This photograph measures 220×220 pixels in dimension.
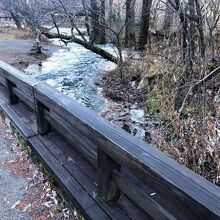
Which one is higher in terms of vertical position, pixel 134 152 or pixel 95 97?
pixel 134 152

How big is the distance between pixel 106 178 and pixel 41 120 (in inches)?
48.9

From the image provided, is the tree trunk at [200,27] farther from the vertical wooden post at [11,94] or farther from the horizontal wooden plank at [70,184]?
the horizontal wooden plank at [70,184]

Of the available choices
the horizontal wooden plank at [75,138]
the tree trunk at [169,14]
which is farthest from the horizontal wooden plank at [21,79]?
the tree trunk at [169,14]

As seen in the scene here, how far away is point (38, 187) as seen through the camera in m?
2.52

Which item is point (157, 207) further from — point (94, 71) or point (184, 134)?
point (94, 71)

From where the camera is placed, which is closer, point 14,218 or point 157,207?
point 157,207

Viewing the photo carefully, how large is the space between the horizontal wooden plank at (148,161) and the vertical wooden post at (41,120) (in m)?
0.65

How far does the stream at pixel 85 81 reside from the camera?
227 inches

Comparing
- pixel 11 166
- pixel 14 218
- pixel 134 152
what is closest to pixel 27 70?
pixel 11 166

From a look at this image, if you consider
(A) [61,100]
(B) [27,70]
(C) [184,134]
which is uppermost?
(A) [61,100]

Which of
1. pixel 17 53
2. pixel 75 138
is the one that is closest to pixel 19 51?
pixel 17 53

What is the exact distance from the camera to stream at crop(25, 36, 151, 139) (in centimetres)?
577

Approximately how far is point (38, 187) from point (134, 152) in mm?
1364

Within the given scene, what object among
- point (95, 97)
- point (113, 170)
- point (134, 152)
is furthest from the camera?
point (95, 97)
